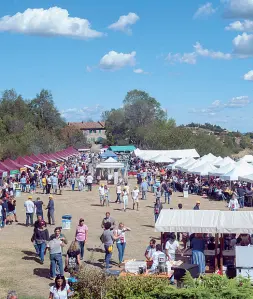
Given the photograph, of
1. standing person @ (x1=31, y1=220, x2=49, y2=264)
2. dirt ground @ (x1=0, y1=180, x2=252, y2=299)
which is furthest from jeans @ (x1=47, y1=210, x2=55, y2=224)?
standing person @ (x1=31, y1=220, x2=49, y2=264)

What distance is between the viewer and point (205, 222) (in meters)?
13.1

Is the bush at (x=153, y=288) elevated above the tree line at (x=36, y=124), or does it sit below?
below

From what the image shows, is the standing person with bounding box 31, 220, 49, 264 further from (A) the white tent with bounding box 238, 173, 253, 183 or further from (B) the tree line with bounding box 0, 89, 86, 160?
(B) the tree line with bounding box 0, 89, 86, 160

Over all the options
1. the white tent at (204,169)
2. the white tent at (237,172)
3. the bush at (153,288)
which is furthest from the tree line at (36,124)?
the bush at (153,288)

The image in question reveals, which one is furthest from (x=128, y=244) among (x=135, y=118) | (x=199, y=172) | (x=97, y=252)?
(x=135, y=118)

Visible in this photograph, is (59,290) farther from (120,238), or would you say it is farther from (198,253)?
(120,238)

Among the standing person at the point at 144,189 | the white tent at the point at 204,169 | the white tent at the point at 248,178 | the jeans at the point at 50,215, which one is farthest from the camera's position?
the white tent at the point at 204,169

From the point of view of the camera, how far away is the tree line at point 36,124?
224 feet

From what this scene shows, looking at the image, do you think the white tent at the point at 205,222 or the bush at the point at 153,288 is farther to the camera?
the white tent at the point at 205,222

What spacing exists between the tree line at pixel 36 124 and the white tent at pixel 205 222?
52.1m

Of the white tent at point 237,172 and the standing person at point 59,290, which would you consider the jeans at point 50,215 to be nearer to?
the standing person at point 59,290

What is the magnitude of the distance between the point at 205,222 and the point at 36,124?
88655mm

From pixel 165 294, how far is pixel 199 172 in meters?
25.3

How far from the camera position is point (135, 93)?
340ft
